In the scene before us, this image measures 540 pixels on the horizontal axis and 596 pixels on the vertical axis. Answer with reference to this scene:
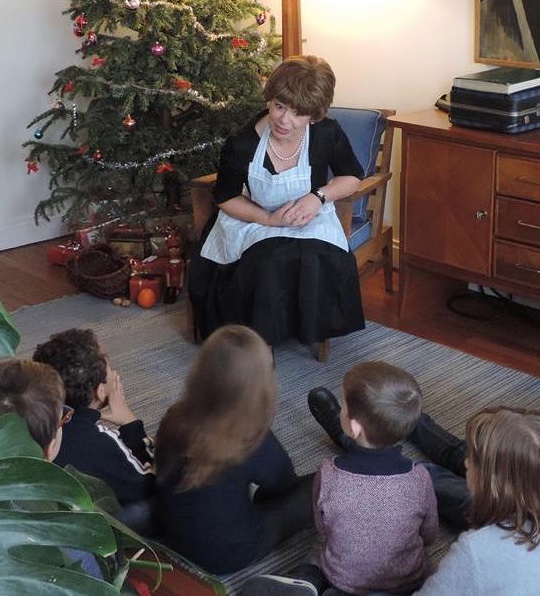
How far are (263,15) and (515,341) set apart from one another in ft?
5.79

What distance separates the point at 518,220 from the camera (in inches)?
114

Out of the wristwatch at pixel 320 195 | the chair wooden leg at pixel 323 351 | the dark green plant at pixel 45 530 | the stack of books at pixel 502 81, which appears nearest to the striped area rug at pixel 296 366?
the chair wooden leg at pixel 323 351

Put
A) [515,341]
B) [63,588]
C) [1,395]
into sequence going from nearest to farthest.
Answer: [63,588]
[1,395]
[515,341]

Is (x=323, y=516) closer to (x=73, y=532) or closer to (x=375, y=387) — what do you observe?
(x=375, y=387)

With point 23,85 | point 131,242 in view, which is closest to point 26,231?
point 23,85

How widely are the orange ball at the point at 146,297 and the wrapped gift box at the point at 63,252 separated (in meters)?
0.57

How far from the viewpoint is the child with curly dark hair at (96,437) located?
1.94 meters

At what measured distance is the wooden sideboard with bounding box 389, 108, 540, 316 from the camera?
284 centimetres

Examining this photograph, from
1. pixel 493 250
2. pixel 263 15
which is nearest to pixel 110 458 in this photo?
pixel 493 250

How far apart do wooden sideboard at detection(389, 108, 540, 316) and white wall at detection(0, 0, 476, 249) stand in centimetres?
34

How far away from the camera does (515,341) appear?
3180mm

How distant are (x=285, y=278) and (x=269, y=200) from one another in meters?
0.30

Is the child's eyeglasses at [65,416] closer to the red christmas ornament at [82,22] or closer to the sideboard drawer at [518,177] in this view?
the sideboard drawer at [518,177]

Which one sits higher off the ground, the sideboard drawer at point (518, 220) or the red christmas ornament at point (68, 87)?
the red christmas ornament at point (68, 87)
